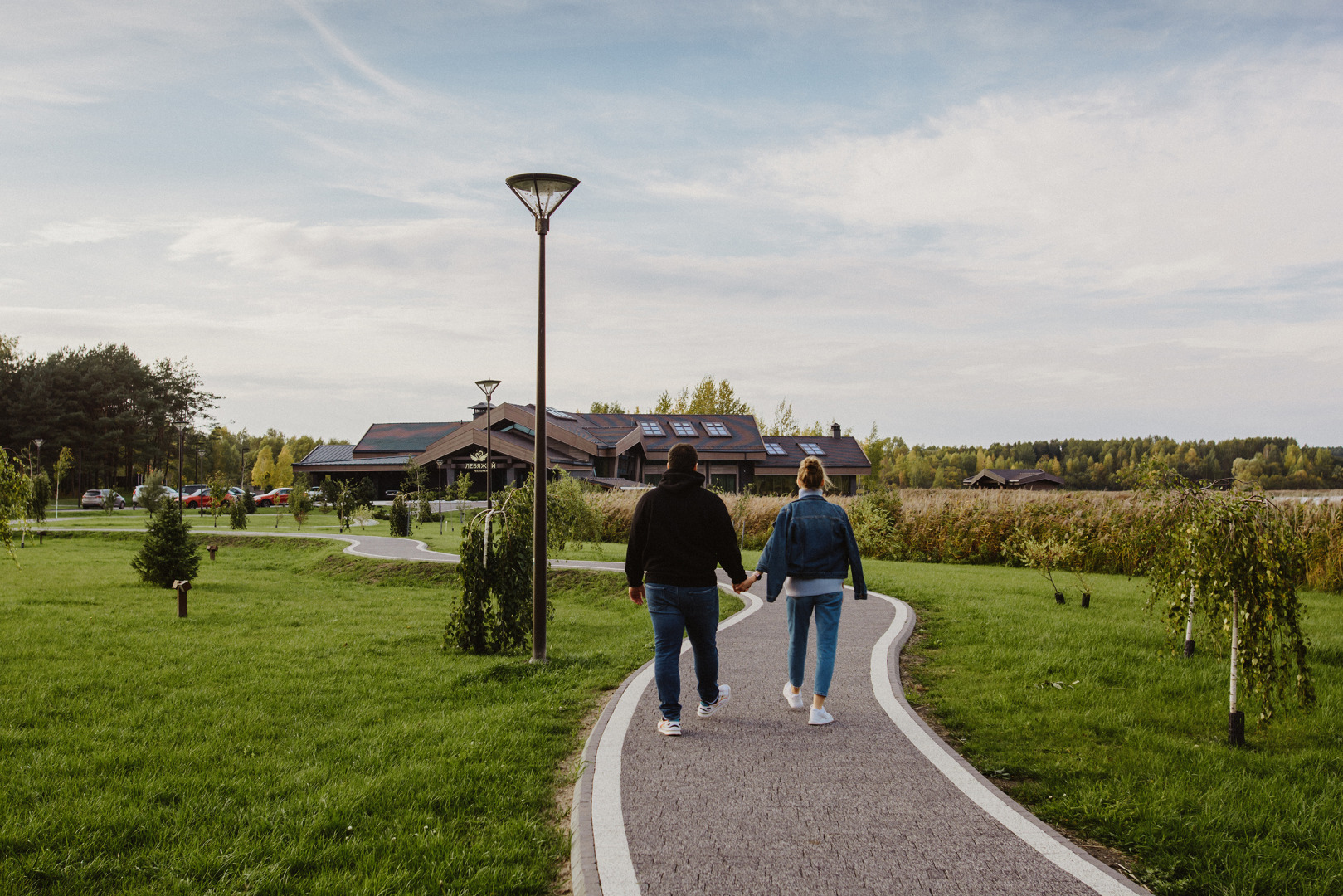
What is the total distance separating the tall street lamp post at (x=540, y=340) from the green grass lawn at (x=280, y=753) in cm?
61

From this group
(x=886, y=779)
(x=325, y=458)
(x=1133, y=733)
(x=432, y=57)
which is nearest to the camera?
(x=886, y=779)

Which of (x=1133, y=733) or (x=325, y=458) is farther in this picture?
(x=325, y=458)

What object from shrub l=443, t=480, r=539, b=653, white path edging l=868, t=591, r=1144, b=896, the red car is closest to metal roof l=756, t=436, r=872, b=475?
the red car

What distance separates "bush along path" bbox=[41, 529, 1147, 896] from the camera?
11.4ft

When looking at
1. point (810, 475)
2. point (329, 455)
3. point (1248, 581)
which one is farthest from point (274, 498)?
point (1248, 581)

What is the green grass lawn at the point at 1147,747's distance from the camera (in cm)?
391

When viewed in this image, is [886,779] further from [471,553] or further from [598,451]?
[598,451]

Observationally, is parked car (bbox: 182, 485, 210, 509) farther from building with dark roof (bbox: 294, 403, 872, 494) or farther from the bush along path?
the bush along path

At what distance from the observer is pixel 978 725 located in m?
6.03

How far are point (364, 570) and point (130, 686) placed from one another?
1236 centimetres

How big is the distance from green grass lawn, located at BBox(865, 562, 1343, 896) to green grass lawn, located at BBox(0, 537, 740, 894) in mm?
2924

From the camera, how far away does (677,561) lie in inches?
210

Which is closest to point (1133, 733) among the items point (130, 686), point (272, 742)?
point (272, 742)

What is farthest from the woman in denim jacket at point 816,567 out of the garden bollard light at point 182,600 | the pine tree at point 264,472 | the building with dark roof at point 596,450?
the pine tree at point 264,472
